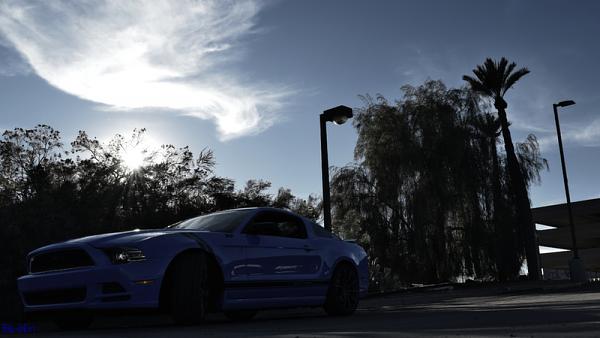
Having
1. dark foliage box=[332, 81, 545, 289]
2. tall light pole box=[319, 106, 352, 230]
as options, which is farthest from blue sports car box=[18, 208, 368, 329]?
dark foliage box=[332, 81, 545, 289]

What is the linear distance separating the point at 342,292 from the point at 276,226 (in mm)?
1571

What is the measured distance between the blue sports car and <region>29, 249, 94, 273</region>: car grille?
11mm

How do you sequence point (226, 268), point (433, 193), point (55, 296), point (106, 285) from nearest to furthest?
point (106, 285), point (55, 296), point (226, 268), point (433, 193)

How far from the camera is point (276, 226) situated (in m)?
8.58

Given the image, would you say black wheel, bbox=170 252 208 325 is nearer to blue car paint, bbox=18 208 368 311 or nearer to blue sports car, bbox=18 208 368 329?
blue sports car, bbox=18 208 368 329

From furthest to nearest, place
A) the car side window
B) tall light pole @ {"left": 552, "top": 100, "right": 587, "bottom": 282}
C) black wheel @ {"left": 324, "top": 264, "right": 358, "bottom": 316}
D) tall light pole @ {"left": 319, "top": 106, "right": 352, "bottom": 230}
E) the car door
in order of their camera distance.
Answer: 1. tall light pole @ {"left": 552, "top": 100, "right": 587, "bottom": 282}
2. tall light pole @ {"left": 319, "top": 106, "right": 352, "bottom": 230}
3. black wheel @ {"left": 324, "top": 264, "right": 358, "bottom": 316}
4. the car side window
5. the car door

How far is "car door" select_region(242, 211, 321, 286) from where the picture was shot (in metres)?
7.98

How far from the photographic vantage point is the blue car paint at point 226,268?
668cm

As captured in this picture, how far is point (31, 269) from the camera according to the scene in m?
7.48

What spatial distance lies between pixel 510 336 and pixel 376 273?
58.8 ft

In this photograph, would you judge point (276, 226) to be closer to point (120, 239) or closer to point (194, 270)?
point (194, 270)

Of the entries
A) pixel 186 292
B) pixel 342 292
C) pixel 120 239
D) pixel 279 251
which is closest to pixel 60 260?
pixel 120 239

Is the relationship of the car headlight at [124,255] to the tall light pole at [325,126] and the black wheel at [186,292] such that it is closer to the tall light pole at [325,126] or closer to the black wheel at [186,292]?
the black wheel at [186,292]

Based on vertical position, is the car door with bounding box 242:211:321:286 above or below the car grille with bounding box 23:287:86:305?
above
